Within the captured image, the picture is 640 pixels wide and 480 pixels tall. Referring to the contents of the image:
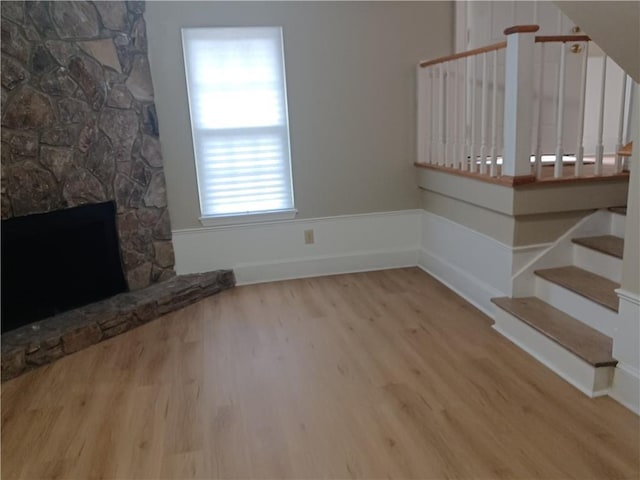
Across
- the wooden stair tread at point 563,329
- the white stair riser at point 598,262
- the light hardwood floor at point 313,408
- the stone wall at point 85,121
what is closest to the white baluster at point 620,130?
the white stair riser at point 598,262

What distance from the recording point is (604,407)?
6.95 feet

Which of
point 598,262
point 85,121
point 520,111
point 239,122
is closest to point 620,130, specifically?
point 520,111

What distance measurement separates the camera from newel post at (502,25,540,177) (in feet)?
8.41

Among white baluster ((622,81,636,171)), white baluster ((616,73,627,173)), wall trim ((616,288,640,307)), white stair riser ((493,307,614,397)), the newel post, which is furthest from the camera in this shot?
white baluster ((622,81,636,171))

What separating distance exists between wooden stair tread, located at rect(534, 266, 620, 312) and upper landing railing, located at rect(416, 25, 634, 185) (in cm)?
54

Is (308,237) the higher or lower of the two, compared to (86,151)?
lower

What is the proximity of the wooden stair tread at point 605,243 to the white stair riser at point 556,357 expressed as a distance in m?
0.59

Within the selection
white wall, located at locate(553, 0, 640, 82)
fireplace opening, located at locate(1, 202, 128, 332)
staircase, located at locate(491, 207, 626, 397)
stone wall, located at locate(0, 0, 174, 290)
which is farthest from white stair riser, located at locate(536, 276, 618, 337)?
fireplace opening, located at locate(1, 202, 128, 332)

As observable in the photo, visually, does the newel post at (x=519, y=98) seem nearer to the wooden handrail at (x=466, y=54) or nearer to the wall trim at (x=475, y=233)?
the wooden handrail at (x=466, y=54)

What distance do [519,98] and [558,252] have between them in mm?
923

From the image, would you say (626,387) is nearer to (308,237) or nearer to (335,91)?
(308,237)

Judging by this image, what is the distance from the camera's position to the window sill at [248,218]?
378 cm

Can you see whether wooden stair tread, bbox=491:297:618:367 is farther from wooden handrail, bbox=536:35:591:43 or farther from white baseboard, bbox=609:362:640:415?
wooden handrail, bbox=536:35:591:43

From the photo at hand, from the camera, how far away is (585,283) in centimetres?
266
